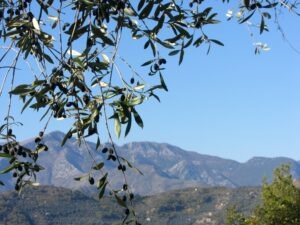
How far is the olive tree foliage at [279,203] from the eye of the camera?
39.9 meters

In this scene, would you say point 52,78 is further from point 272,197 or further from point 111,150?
point 272,197

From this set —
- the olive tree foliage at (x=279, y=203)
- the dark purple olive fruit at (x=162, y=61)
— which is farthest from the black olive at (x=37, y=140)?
the olive tree foliage at (x=279, y=203)

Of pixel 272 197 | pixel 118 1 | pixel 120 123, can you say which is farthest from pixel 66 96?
pixel 272 197

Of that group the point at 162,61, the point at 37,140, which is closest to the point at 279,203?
the point at 162,61

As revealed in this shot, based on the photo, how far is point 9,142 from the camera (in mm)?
4332

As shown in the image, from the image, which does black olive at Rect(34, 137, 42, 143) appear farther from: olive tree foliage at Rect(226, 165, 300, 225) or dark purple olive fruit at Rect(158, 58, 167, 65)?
olive tree foliage at Rect(226, 165, 300, 225)

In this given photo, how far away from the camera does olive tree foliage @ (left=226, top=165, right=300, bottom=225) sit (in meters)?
39.9

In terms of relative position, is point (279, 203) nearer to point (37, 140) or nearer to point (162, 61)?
point (162, 61)

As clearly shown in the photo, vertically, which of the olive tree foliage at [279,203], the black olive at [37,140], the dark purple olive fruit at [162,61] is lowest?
the black olive at [37,140]

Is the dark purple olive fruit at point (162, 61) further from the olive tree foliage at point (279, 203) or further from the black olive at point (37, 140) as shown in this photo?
the olive tree foliage at point (279, 203)


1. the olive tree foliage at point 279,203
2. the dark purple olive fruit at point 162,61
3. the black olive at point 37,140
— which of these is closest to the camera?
the black olive at point 37,140

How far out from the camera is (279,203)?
40531mm

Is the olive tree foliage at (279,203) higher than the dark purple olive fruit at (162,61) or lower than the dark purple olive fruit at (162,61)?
higher

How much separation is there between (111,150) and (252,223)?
128ft
